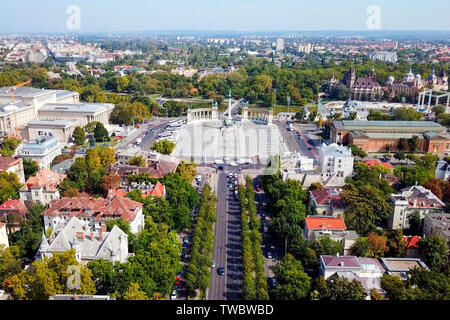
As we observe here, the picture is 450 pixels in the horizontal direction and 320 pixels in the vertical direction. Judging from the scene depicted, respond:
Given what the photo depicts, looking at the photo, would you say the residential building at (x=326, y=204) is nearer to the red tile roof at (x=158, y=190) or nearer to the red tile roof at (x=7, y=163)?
the red tile roof at (x=158, y=190)

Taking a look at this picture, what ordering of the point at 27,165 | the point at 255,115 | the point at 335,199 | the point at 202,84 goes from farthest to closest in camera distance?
1. the point at 202,84
2. the point at 255,115
3. the point at 27,165
4. the point at 335,199

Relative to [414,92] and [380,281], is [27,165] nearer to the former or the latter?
[380,281]

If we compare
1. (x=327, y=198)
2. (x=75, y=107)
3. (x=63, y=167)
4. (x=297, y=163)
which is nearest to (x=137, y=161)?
(x=63, y=167)

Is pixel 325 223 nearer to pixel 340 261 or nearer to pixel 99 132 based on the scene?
pixel 340 261

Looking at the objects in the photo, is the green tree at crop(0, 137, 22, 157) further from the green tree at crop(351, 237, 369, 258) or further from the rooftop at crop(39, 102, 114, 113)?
the green tree at crop(351, 237, 369, 258)

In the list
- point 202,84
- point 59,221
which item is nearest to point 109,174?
point 59,221

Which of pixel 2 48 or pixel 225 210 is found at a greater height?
pixel 2 48
